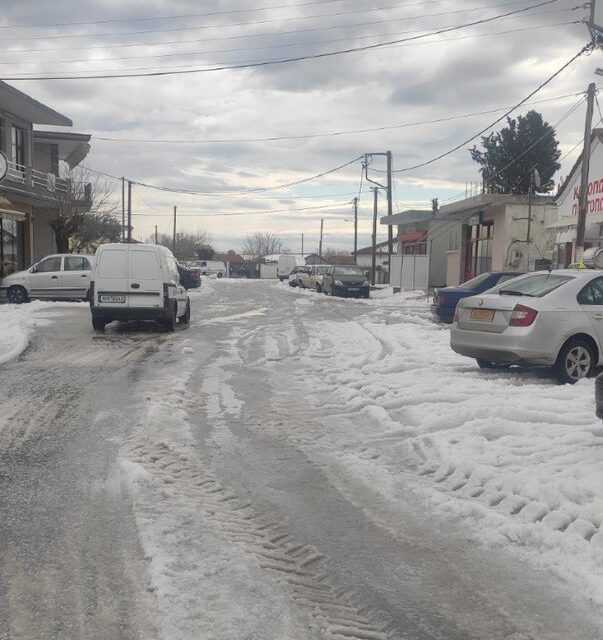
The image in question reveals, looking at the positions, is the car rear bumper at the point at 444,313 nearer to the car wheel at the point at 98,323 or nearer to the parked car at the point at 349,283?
the car wheel at the point at 98,323

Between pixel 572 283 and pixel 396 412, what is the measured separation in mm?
3461

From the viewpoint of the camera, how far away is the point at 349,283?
3428 centimetres

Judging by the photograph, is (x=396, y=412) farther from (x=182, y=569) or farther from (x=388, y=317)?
(x=388, y=317)

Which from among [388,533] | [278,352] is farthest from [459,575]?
[278,352]

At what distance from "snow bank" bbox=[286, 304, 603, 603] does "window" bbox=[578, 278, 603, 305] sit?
45.8 inches

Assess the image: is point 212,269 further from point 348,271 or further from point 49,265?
point 49,265

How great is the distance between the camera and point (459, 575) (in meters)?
3.61

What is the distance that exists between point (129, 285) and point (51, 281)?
886 centimetres

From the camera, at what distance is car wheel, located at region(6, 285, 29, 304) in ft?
72.2

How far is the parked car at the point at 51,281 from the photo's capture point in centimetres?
2205

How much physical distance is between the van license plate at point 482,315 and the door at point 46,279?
16549mm

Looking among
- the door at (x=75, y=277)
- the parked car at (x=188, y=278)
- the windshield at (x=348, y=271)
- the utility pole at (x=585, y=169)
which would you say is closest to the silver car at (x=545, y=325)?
the parked car at (x=188, y=278)

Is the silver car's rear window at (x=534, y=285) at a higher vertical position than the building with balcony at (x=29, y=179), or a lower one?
lower

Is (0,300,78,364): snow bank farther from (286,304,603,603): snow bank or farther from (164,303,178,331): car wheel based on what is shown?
(286,304,603,603): snow bank
